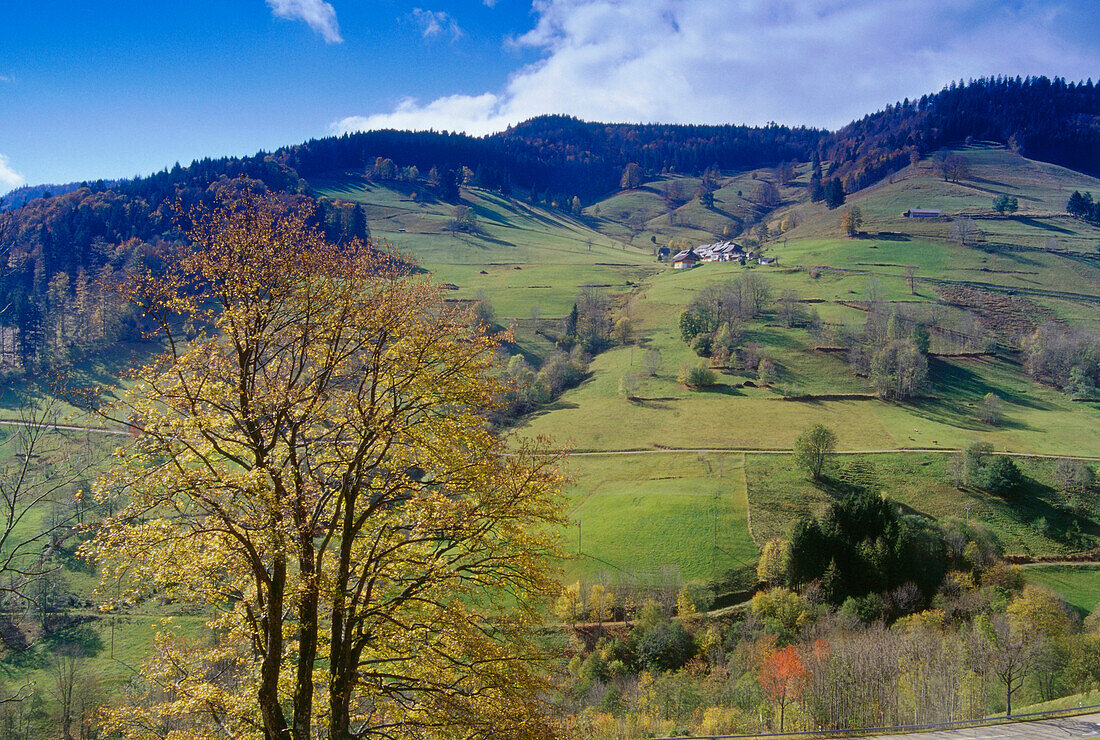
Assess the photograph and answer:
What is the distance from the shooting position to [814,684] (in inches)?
1447

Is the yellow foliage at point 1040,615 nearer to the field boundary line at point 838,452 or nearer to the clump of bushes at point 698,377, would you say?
the field boundary line at point 838,452

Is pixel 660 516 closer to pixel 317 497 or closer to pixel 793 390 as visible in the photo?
pixel 793 390

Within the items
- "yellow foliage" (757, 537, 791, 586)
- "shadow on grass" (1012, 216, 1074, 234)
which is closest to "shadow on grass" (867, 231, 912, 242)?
"shadow on grass" (1012, 216, 1074, 234)

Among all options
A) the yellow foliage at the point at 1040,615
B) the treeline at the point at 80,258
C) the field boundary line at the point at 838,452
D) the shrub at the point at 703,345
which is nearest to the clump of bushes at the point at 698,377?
the shrub at the point at 703,345

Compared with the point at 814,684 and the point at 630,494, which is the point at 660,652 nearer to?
the point at 814,684

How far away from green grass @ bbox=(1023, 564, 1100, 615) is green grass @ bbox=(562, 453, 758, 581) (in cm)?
2498

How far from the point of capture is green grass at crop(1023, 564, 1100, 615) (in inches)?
2056

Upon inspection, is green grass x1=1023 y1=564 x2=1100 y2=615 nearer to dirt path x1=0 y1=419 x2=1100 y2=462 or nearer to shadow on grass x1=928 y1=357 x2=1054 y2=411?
dirt path x1=0 y1=419 x2=1100 y2=462

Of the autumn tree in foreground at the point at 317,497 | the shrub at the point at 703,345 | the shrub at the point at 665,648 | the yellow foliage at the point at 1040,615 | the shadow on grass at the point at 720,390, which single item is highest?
the autumn tree in foreground at the point at 317,497

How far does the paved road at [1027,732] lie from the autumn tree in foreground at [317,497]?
15.0 m

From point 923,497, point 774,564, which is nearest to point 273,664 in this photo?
point 774,564

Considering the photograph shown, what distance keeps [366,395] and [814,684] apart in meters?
35.1

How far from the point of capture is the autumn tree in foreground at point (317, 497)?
11758mm

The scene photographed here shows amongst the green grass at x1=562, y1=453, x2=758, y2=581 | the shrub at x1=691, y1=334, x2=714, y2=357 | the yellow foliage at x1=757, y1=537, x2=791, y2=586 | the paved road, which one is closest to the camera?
the paved road
